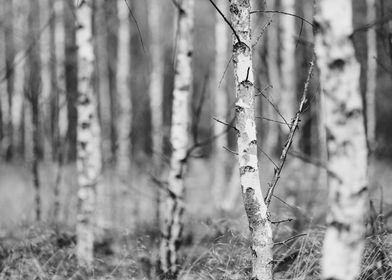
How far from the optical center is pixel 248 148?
3.27m

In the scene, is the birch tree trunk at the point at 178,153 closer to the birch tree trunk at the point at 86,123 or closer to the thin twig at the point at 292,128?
the birch tree trunk at the point at 86,123

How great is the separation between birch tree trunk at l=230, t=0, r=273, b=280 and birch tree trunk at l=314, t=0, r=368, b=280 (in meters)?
0.93

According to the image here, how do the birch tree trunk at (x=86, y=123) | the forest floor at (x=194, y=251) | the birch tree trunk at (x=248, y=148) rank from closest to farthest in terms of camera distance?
the birch tree trunk at (x=248, y=148) → the forest floor at (x=194, y=251) → the birch tree trunk at (x=86, y=123)

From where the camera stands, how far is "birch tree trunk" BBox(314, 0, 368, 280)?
229cm

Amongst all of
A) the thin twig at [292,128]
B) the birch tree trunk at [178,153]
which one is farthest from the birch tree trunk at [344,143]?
the birch tree trunk at [178,153]

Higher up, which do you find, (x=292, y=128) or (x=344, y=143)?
(x=292, y=128)

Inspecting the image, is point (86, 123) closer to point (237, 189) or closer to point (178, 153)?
point (178, 153)

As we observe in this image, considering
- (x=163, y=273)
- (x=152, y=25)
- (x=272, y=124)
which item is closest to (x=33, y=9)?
(x=152, y=25)

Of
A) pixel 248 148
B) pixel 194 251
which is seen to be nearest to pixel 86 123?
pixel 194 251

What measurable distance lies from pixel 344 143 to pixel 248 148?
1.04 metres

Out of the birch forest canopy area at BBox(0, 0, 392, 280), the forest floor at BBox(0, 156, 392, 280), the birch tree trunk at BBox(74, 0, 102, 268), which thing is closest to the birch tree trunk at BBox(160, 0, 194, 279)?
the birch forest canopy area at BBox(0, 0, 392, 280)

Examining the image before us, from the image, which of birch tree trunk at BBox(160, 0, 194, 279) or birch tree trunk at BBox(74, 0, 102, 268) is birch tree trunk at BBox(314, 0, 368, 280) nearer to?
birch tree trunk at BBox(160, 0, 194, 279)

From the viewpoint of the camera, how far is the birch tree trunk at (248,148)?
127 inches

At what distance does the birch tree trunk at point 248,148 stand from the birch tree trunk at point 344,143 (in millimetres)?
931
